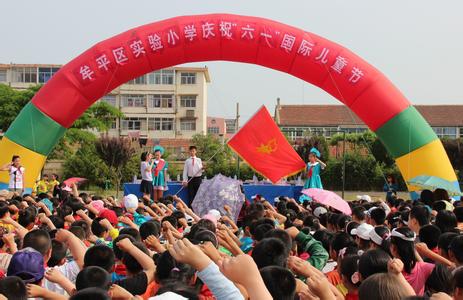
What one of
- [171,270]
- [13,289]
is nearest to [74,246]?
[171,270]

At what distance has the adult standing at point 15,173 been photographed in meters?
10.4

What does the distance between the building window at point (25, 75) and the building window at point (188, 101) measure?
408 inches

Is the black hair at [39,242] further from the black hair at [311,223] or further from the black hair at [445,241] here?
the black hair at [311,223]

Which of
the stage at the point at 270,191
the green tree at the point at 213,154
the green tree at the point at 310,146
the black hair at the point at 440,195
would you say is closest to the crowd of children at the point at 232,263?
the black hair at the point at 440,195

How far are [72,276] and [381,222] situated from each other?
3.06 metres

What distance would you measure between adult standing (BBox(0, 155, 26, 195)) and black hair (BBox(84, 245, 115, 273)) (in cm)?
757

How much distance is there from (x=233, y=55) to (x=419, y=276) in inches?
309

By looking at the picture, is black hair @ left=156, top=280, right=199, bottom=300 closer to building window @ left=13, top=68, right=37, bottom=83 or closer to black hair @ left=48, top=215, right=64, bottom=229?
black hair @ left=48, top=215, right=64, bottom=229

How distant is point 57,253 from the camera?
385 centimetres

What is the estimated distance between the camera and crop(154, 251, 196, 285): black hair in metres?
3.06

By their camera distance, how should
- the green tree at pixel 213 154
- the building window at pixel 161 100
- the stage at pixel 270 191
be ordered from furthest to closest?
the building window at pixel 161 100
the green tree at pixel 213 154
the stage at pixel 270 191

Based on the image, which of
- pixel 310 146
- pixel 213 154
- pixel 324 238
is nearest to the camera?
pixel 324 238

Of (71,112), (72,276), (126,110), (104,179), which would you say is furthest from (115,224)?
(126,110)

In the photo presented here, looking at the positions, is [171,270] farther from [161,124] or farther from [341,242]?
[161,124]
